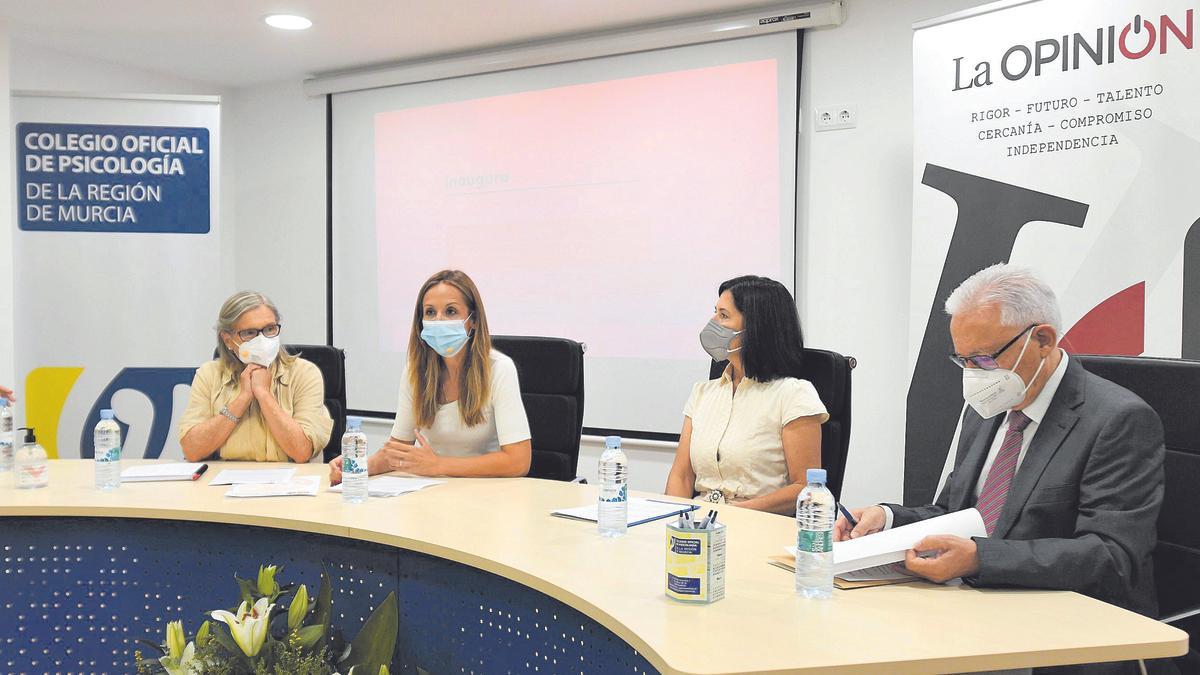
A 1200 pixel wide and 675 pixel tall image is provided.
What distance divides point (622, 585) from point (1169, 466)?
1.12 m

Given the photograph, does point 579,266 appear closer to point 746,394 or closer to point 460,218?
point 460,218

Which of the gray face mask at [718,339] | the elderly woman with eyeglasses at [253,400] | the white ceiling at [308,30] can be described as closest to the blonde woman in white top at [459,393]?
the elderly woman with eyeglasses at [253,400]

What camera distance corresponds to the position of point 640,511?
6.91 feet

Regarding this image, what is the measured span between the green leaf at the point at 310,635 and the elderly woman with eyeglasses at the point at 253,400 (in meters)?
1.06

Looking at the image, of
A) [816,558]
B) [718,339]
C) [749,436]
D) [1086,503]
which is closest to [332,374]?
[718,339]

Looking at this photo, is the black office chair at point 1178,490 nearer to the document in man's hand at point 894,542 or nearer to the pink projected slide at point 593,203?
the document in man's hand at point 894,542

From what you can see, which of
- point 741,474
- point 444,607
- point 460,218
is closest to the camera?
point 444,607

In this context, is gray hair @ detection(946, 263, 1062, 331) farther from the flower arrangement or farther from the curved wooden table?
the flower arrangement

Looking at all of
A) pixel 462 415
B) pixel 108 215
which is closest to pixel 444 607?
pixel 462 415

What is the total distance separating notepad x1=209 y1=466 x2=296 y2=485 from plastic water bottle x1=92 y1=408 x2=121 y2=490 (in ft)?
0.79

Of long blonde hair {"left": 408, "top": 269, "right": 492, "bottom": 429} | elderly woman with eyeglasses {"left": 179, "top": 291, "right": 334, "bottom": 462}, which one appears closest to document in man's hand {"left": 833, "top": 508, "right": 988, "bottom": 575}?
long blonde hair {"left": 408, "top": 269, "right": 492, "bottom": 429}

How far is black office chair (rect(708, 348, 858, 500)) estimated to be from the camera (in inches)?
98.7

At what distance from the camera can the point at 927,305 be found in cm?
331

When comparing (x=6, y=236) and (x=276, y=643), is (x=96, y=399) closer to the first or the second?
(x=6, y=236)
